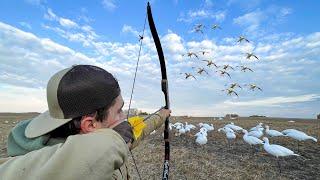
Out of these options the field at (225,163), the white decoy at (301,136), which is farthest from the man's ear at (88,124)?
the white decoy at (301,136)

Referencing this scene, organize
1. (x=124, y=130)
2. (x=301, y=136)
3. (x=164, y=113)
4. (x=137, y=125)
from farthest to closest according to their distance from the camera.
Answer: (x=301, y=136), (x=164, y=113), (x=137, y=125), (x=124, y=130)

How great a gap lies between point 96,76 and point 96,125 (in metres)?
0.25

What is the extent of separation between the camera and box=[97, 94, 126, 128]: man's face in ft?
6.62

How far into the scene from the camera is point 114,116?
2055 millimetres

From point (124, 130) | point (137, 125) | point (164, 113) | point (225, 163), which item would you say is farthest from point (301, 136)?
point (124, 130)

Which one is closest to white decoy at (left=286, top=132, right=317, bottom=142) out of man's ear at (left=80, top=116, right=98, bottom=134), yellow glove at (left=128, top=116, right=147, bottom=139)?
yellow glove at (left=128, top=116, right=147, bottom=139)

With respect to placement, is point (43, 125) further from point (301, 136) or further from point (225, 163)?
point (301, 136)

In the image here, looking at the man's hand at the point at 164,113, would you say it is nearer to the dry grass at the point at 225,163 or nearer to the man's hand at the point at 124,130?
the man's hand at the point at 124,130

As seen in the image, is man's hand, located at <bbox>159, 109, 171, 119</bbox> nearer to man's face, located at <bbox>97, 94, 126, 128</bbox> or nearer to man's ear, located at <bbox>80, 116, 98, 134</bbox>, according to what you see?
man's face, located at <bbox>97, 94, 126, 128</bbox>

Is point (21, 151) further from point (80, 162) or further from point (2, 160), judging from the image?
point (80, 162)

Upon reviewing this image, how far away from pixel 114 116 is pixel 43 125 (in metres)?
0.35

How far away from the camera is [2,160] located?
1860 millimetres

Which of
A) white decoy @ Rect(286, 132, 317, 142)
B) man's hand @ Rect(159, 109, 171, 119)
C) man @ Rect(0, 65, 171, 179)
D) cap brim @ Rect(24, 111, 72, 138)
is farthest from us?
white decoy @ Rect(286, 132, 317, 142)

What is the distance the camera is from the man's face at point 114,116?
79.4 inches
